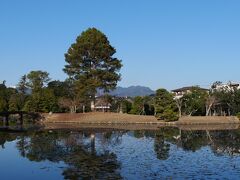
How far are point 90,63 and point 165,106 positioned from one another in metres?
16.5

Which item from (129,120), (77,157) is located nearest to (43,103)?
(129,120)

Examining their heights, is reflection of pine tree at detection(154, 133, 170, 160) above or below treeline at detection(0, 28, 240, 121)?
below

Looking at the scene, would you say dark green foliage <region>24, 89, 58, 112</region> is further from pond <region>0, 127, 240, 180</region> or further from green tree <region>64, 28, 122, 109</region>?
pond <region>0, 127, 240, 180</region>

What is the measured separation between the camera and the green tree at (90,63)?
78.7m

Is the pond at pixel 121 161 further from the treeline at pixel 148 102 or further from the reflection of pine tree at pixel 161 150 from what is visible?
the treeline at pixel 148 102

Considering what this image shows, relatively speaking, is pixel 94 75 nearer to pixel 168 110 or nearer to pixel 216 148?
pixel 168 110

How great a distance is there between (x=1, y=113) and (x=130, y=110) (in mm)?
26161

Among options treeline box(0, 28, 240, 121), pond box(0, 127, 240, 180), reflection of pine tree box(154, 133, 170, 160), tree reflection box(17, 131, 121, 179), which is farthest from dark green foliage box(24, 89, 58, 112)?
reflection of pine tree box(154, 133, 170, 160)

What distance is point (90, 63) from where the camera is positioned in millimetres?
80938

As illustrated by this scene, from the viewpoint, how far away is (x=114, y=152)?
104 feet

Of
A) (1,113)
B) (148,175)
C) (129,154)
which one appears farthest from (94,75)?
(148,175)

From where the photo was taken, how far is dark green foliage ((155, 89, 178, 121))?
73438mm

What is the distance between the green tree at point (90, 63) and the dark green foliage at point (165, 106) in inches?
337

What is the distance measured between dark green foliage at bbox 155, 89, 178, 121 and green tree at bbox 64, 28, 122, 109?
8.55 m
